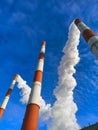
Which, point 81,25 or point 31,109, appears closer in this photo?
point 31,109

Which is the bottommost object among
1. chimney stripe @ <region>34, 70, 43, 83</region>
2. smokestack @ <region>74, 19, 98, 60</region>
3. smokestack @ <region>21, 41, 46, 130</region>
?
smokestack @ <region>21, 41, 46, 130</region>

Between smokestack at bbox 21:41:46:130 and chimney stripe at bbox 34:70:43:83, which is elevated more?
chimney stripe at bbox 34:70:43:83

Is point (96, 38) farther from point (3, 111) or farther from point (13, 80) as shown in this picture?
point (13, 80)

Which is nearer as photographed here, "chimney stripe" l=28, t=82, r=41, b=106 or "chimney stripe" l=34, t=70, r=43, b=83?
"chimney stripe" l=28, t=82, r=41, b=106

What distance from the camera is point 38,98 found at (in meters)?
21.5

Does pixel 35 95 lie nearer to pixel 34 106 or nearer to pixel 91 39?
pixel 34 106

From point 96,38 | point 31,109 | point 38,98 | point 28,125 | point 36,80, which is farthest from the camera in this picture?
point 96,38

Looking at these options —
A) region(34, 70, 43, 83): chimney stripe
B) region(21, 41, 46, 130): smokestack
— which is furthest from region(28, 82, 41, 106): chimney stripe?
region(34, 70, 43, 83): chimney stripe

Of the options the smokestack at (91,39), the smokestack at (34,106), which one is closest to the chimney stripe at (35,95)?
the smokestack at (34,106)

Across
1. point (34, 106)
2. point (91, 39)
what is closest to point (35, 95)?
point (34, 106)

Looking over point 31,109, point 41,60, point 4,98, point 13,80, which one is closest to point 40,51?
point 41,60

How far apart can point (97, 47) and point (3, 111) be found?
3157cm

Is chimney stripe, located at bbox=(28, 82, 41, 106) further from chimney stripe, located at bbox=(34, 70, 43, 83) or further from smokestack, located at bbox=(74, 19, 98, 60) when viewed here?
smokestack, located at bbox=(74, 19, 98, 60)

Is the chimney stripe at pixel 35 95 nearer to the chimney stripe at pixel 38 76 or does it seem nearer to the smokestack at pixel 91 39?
the chimney stripe at pixel 38 76
